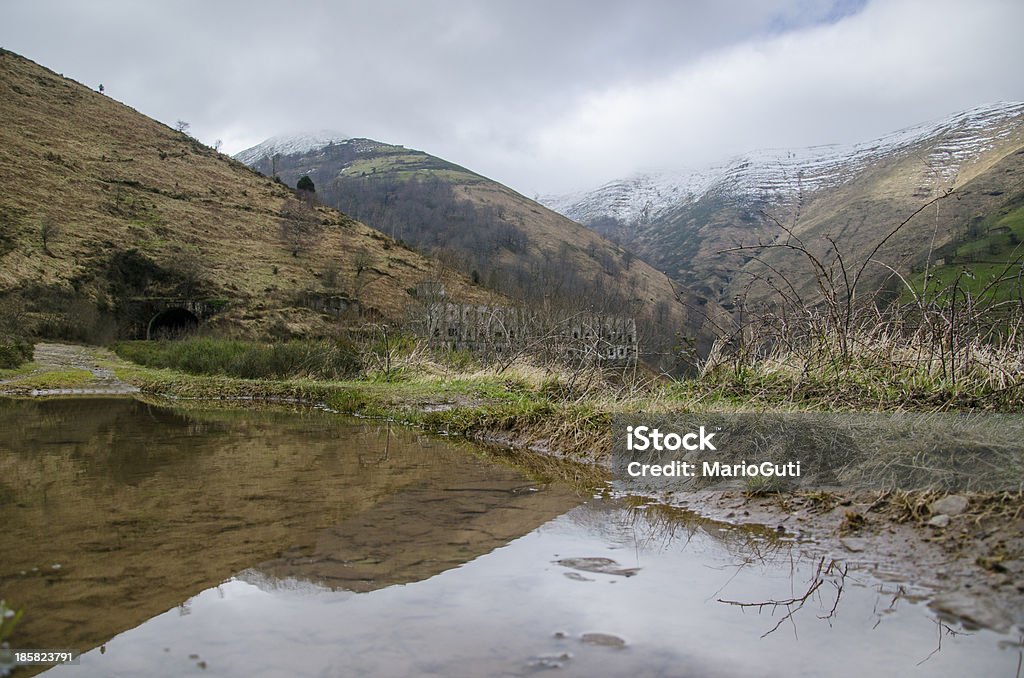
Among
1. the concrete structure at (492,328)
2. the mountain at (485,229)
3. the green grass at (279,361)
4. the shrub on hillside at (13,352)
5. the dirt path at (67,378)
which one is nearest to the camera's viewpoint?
the dirt path at (67,378)

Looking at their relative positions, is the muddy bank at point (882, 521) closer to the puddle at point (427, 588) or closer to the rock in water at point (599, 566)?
the puddle at point (427, 588)

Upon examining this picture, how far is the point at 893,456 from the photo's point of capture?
11.8 feet

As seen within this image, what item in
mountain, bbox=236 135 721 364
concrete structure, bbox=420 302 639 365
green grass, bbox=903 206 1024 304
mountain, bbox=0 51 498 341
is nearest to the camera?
green grass, bbox=903 206 1024 304

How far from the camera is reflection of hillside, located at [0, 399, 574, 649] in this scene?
2.49 meters

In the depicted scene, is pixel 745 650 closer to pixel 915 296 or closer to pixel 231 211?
pixel 915 296

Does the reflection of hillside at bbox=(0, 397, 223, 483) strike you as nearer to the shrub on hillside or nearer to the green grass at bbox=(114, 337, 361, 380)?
the green grass at bbox=(114, 337, 361, 380)

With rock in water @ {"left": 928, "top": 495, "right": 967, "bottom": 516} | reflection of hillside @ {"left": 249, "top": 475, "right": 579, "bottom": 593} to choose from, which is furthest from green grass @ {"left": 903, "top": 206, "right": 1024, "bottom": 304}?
reflection of hillside @ {"left": 249, "top": 475, "right": 579, "bottom": 593}

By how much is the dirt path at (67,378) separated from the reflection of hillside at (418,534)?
1271 cm

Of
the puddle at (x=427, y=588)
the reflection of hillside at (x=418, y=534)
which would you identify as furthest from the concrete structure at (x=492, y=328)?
the puddle at (x=427, y=588)

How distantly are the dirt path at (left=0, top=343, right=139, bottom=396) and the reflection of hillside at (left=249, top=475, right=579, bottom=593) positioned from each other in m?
12.7

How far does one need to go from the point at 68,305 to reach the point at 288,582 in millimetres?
33707

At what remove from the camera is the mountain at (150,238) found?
35688 millimetres

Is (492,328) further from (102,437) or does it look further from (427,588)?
(427,588)

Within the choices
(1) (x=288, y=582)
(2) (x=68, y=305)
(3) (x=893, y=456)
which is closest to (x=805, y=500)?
(3) (x=893, y=456)
